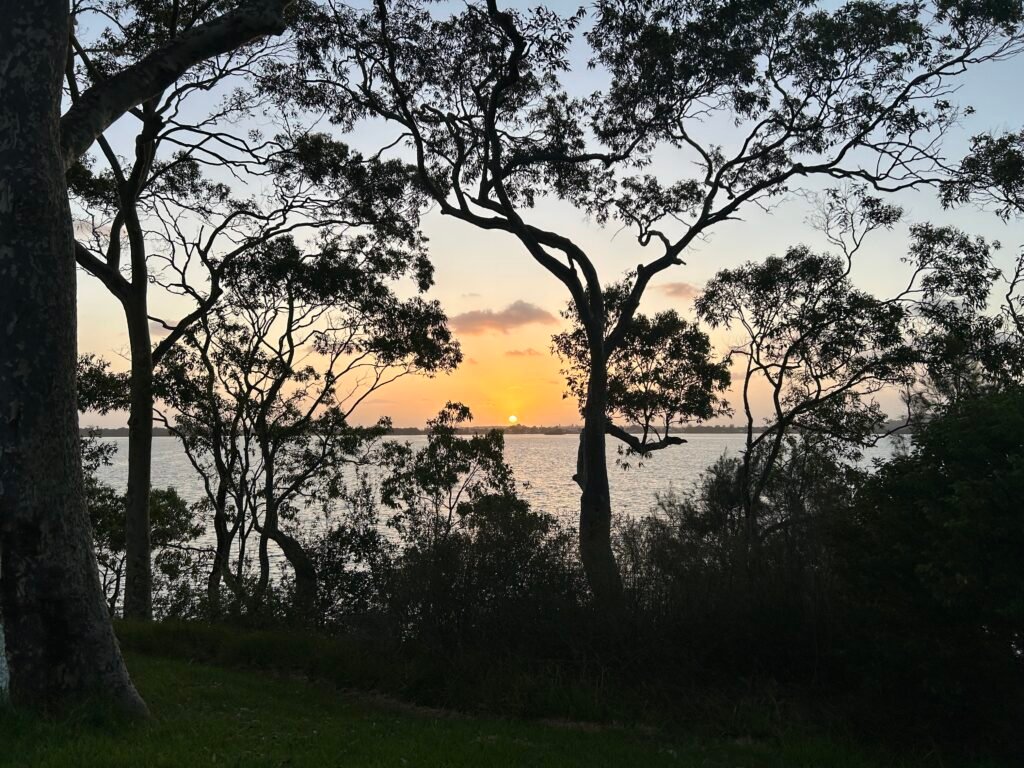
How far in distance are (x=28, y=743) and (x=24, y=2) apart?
5611 millimetres

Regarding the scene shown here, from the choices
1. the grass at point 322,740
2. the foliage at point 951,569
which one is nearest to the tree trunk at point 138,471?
the grass at point 322,740

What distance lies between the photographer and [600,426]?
15.5 m

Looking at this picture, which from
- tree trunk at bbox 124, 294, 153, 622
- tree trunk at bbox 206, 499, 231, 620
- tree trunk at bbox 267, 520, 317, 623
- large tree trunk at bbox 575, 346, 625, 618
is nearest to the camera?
large tree trunk at bbox 575, 346, 625, 618

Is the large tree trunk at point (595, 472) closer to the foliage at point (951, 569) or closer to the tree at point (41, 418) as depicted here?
the foliage at point (951, 569)

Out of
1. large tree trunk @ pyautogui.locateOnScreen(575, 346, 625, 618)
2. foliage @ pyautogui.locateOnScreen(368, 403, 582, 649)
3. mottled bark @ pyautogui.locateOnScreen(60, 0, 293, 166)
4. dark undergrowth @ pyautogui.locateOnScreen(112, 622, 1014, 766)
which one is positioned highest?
mottled bark @ pyautogui.locateOnScreen(60, 0, 293, 166)

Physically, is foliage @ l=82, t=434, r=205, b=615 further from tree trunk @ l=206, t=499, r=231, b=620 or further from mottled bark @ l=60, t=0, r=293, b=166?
mottled bark @ l=60, t=0, r=293, b=166

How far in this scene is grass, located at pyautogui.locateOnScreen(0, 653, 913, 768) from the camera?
521 centimetres

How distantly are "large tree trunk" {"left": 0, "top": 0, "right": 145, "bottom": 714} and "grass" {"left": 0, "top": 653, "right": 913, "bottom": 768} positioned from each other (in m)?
0.44

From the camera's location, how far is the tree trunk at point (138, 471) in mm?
14914

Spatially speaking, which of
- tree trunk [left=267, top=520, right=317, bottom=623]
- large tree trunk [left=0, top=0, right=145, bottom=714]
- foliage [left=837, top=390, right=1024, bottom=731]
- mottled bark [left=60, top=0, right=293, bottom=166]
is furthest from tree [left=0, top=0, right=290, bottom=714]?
tree trunk [left=267, top=520, right=317, bottom=623]

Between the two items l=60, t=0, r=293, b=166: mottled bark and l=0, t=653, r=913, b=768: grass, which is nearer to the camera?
l=0, t=653, r=913, b=768: grass

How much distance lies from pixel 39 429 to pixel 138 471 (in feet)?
32.0

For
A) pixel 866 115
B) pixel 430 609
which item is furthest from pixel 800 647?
pixel 866 115

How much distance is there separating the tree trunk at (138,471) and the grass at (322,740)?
21.7 feet
